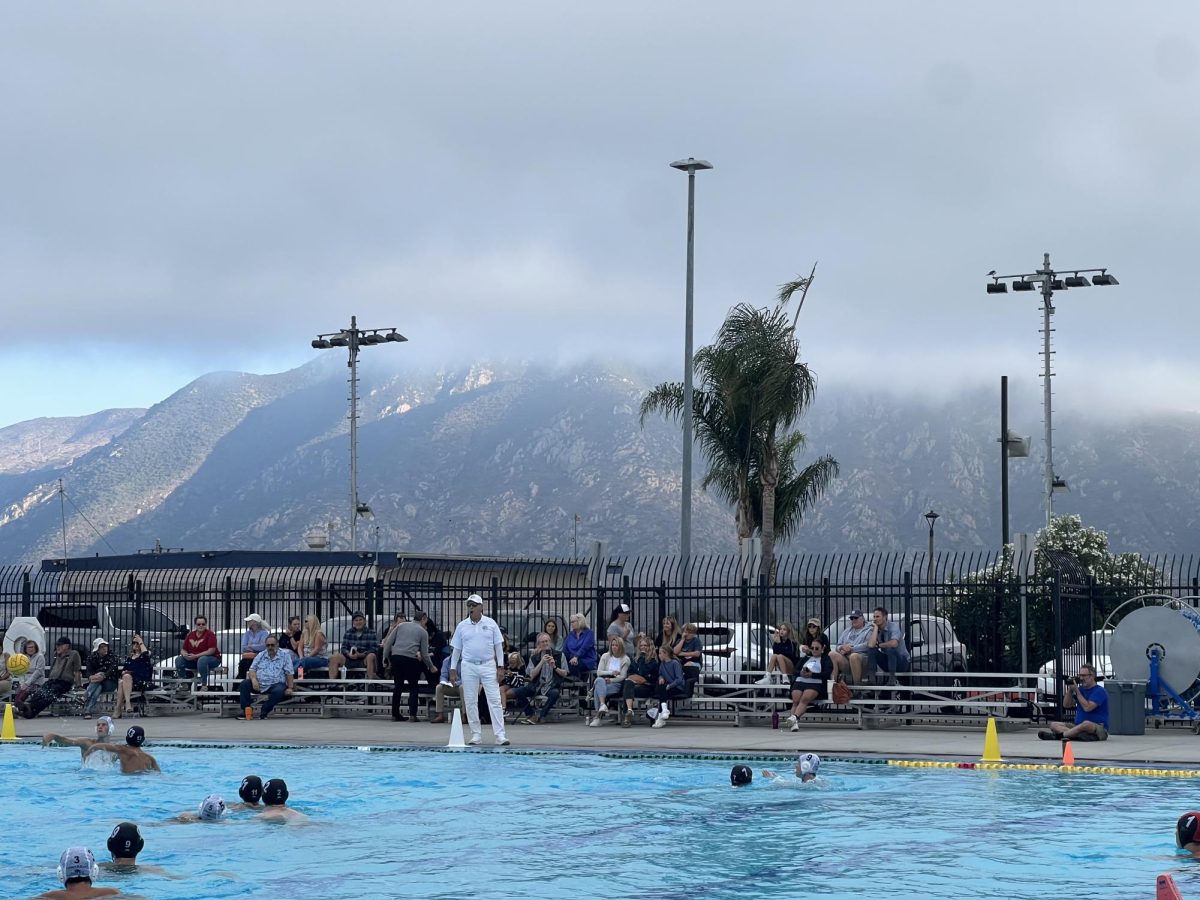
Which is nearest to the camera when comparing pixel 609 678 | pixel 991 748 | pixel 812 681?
pixel 991 748

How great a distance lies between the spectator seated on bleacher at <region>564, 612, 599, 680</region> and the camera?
2492cm

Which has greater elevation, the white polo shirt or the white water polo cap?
the white polo shirt

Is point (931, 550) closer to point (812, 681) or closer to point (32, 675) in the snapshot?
point (812, 681)

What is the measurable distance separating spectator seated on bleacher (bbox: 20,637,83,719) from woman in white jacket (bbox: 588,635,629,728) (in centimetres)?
1006

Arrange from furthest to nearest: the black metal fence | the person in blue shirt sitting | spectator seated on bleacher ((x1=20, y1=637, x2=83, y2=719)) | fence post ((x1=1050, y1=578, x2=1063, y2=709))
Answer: spectator seated on bleacher ((x1=20, y1=637, x2=83, y2=719)) < the black metal fence < fence post ((x1=1050, y1=578, x2=1063, y2=709)) < the person in blue shirt sitting

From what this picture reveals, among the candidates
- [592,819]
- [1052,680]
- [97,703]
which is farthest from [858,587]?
[97,703]

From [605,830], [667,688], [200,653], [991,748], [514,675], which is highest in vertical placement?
[200,653]

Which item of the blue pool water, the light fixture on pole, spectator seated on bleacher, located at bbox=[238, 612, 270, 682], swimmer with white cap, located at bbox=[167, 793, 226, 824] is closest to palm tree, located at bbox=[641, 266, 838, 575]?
the light fixture on pole

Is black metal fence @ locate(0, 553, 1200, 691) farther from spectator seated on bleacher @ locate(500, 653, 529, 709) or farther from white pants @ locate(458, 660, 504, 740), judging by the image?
white pants @ locate(458, 660, 504, 740)

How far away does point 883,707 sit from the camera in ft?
79.6

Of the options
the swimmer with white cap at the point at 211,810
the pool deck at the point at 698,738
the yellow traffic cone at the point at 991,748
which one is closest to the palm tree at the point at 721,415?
the pool deck at the point at 698,738

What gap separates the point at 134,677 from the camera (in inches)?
1097

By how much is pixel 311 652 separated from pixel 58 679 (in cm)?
474

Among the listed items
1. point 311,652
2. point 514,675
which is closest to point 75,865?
point 514,675
